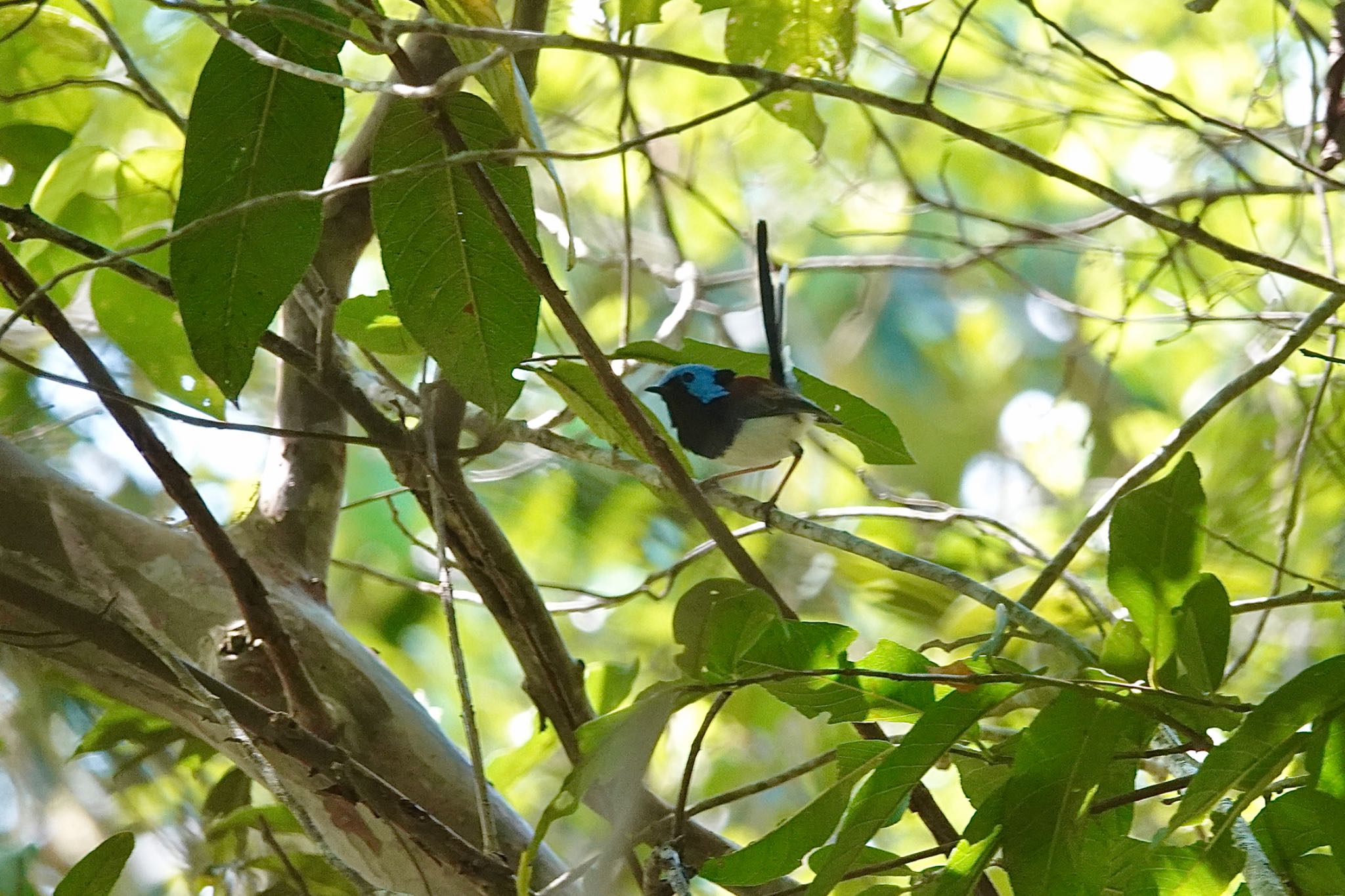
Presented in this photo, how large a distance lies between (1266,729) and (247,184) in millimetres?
1191

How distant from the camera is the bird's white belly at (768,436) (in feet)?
11.2

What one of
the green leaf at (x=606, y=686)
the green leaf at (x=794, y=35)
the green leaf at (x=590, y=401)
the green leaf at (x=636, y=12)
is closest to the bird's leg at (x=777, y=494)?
the green leaf at (x=590, y=401)

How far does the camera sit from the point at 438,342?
4.78 feet

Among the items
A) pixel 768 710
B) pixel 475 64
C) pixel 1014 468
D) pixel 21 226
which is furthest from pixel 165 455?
pixel 1014 468

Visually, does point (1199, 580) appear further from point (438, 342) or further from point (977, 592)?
point (438, 342)

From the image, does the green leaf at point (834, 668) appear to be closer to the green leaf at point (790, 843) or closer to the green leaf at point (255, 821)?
the green leaf at point (790, 843)

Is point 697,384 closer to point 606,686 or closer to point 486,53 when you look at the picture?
point 606,686

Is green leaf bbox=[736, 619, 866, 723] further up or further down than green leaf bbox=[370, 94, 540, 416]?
further down

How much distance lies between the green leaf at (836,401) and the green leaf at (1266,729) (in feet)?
2.91

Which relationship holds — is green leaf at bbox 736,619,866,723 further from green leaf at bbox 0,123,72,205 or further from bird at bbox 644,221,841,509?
bird at bbox 644,221,841,509

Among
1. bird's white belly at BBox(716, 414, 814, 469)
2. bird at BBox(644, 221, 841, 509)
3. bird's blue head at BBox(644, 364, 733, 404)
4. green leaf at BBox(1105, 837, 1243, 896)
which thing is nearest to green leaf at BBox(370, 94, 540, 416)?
green leaf at BBox(1105, 837, 1243, 896)

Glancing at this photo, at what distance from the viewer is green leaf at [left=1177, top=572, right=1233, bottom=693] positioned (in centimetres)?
111

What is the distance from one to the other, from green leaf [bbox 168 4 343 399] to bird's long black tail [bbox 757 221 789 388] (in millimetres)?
2003

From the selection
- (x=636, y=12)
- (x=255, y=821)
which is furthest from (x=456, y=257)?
(x=255, y=821)
